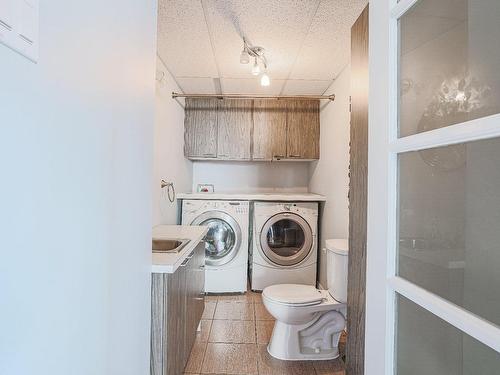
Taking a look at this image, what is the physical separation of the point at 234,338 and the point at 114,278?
1798 millimetres

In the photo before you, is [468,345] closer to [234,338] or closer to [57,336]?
[57,336]

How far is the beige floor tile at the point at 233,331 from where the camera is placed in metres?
2.33

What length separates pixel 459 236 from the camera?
618 millimetres

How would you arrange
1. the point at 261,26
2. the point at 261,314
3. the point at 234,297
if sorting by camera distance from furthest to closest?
the point at 234,297 → the point at 261,314 → the point at 261,26

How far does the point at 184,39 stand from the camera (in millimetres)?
2199

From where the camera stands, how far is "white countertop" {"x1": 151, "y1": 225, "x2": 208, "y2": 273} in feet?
4.37

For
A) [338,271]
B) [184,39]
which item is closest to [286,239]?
[338,271]

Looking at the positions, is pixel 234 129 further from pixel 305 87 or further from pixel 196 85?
pixel 305 87

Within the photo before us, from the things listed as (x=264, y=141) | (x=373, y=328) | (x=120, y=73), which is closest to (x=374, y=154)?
(x=373, y=328)

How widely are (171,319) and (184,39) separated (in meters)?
1.96

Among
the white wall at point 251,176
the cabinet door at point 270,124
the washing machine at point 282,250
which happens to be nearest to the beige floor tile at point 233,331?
the washing machine at point 282,250

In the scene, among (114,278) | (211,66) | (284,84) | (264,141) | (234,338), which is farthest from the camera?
(264,141)

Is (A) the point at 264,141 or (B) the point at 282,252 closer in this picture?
(B) the point at 282,252

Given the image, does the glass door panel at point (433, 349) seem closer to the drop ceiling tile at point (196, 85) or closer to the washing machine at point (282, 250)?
the washing machine at point (282, 250)
